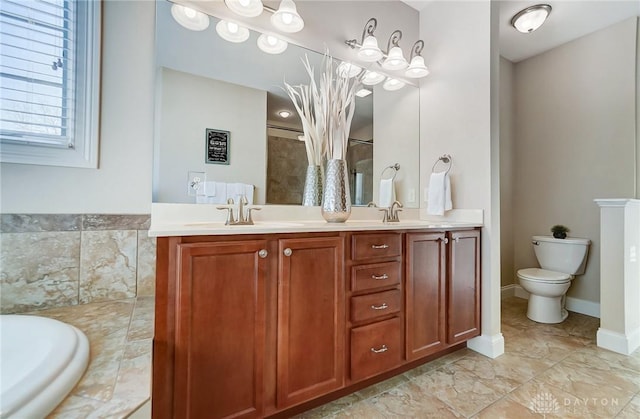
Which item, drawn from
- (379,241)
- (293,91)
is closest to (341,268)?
(379,241)

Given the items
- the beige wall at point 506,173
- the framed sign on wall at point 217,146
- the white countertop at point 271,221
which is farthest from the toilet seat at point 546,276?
the framed sign on wall at point 217,146

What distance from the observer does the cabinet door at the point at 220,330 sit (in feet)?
3.19

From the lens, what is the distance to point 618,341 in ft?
6.16

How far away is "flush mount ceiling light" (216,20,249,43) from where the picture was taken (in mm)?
1556

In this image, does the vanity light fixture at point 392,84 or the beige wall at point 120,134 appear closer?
the beige wall at point 120,134

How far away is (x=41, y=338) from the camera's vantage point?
0.80m

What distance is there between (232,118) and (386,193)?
4.11ft

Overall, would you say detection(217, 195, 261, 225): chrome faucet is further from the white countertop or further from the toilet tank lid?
the toilet tank lid

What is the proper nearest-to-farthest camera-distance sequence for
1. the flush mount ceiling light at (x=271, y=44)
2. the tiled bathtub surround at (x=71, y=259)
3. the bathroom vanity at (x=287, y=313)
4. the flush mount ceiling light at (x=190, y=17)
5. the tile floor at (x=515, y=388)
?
the bathroom vanity at (x=287, y=313), the tiled bathtub surround at (x=71, y=259), the tile floor at (x=515, y=388), the flush mount ceiling light at (x=190, y=17), the flush mount ceiling light at (x=271, y=44)

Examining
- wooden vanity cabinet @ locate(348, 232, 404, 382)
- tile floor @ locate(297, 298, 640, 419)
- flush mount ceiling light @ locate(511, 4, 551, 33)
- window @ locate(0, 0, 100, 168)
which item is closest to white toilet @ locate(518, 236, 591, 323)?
tile floor @ locate(297, 298, 640, 419)

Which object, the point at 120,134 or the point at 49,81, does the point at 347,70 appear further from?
the point at 49,81

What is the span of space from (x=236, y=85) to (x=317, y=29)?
74 cm

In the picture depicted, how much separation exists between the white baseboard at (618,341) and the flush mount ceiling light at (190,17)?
3266 mm

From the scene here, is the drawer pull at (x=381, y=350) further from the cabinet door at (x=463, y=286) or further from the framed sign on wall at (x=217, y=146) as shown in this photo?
the framed sign on wall at (x=217, y=146)
